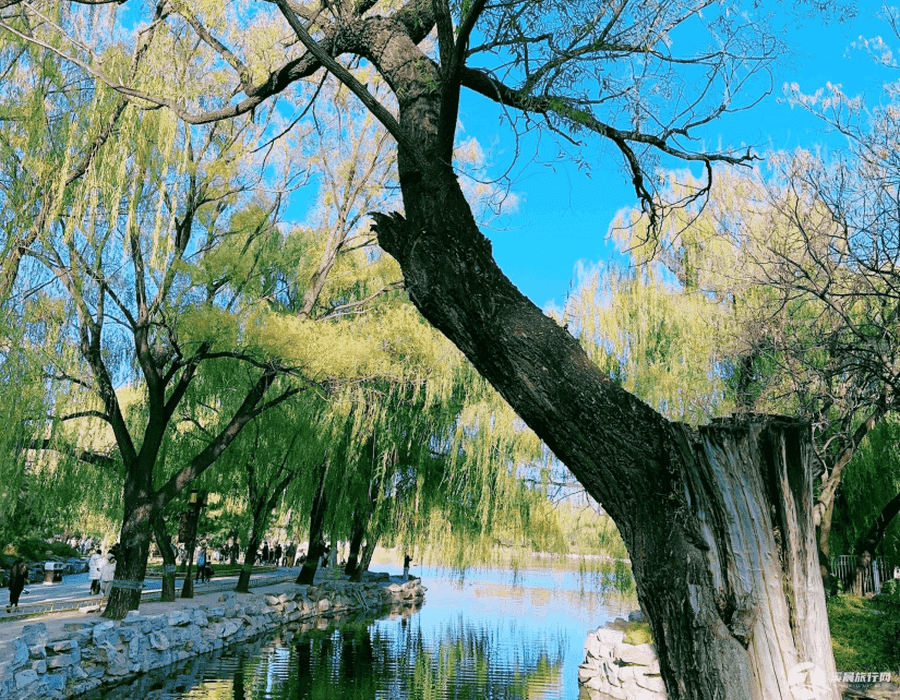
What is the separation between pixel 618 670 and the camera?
923 centimetres

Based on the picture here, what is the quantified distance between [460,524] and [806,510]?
1257 cm

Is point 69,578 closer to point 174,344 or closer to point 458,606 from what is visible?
point 458,606

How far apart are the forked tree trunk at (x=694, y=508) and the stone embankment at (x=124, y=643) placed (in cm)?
618

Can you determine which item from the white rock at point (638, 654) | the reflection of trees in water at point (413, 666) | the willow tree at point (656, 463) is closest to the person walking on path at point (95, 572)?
the reflection of trees in water at point (413, 666)

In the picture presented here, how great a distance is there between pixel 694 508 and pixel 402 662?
9.23 metres

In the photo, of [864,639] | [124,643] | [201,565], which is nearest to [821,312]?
[864,639]

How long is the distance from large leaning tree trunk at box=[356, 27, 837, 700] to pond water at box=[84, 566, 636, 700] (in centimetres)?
675

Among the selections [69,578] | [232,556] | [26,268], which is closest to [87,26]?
[26,268]

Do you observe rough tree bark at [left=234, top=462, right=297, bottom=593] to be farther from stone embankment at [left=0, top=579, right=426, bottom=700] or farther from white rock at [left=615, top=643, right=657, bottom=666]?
white rock at [left=615, top=643, right=657, bottom=666]

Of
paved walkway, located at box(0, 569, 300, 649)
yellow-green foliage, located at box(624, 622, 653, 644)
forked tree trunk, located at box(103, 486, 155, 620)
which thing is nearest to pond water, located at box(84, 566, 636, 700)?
yellow-green foliage, located at box(624, 622, 653, 644)

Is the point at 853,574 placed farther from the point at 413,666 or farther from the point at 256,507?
the point at 256,507

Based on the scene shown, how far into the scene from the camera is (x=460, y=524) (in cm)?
1459

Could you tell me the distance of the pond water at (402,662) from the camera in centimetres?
856

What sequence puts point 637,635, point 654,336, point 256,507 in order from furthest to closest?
point 256,507 → point 654,336 → point 637,635
